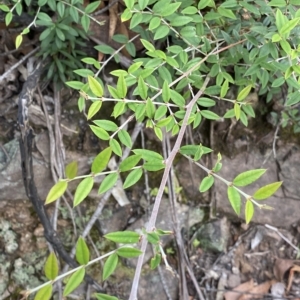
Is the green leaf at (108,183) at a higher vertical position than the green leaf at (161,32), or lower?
lower

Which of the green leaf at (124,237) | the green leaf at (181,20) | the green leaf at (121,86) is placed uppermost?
the green leaf at (181,20)

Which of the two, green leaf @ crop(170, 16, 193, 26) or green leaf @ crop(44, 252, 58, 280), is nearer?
green leaf @ crop(44, 252, 58, 280)

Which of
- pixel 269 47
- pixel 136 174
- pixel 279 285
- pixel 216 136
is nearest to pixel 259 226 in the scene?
pixel 279 285

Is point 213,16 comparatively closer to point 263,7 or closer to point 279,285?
point 263,7

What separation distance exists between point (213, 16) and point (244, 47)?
183mm

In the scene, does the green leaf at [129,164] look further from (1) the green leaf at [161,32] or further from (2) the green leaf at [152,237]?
(1) the green leaf at [161,32]

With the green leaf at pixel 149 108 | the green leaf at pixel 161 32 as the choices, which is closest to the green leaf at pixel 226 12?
the green leaf at pixel 161 32

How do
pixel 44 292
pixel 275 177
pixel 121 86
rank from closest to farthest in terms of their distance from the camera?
pixel 44 292 < pixel 121 86 < pixel 275 177

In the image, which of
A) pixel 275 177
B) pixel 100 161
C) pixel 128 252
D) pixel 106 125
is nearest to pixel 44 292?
pixel 128 252

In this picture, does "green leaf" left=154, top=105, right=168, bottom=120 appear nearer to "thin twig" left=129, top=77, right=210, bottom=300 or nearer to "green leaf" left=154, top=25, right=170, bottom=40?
"thin twig" left=129, top=77, right=210, bottom=300

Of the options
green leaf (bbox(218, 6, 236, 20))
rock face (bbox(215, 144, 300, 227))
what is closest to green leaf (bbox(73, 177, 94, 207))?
green leaf (bbox(218, 6, 236, 20))

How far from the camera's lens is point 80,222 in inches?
73.0

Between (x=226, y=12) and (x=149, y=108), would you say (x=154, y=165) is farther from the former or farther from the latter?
(x=226, y=12)

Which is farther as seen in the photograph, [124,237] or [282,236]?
[282,236]
